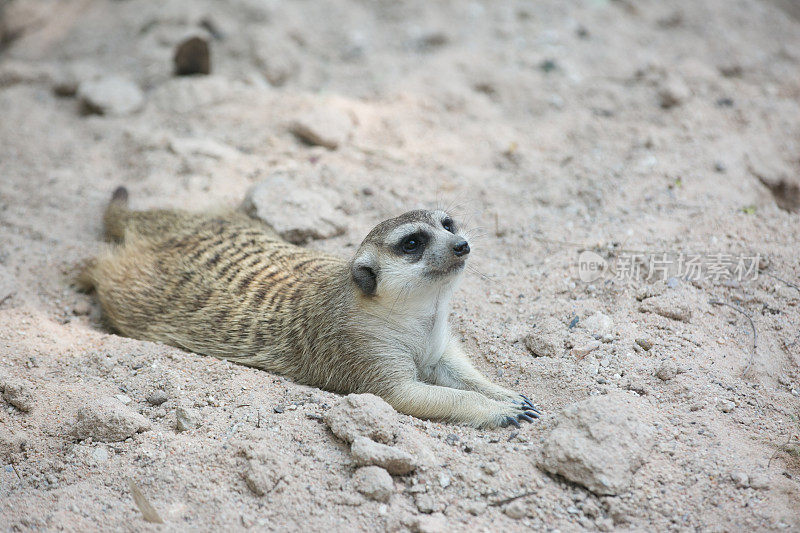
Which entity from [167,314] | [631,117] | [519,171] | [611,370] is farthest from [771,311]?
[167,314]

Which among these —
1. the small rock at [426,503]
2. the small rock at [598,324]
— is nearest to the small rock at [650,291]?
the small rock at [598,324]

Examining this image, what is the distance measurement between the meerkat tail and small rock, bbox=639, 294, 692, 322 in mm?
2548

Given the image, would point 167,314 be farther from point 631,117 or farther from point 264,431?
point 631,117

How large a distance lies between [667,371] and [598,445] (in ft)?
1.93

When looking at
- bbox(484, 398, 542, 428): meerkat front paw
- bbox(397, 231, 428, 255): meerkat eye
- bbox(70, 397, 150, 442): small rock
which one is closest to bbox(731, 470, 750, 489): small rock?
bbox(484, 398, 542, 428): meerkat front paw

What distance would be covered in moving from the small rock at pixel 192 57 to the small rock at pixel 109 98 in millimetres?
336

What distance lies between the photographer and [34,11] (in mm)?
5301

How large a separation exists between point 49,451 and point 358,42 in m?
3.74

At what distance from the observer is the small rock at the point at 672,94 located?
4358mm

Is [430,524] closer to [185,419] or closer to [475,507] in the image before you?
[475,507]

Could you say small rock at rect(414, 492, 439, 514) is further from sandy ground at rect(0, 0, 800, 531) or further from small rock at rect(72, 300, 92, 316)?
small rock at rect(72, 300, 92, 316)

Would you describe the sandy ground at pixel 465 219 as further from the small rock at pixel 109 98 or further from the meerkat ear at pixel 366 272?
the meerkat ear at pixel 366 272

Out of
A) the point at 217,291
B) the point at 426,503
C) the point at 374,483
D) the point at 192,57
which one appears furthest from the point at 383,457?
the point at 192,57

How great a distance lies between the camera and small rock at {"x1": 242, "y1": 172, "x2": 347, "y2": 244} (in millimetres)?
3453
